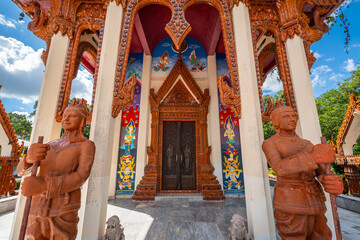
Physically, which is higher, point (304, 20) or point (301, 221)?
point (304, 20)

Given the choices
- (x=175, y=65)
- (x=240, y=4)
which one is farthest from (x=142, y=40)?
(x=240, y=4)

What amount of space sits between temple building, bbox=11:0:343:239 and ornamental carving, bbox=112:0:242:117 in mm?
21

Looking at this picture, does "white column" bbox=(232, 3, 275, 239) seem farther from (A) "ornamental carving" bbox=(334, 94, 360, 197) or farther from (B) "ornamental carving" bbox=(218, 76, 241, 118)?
(A) "ornamental carving" bbox=(334, 94, 360, 197)

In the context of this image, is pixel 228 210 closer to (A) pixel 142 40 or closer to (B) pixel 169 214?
(B) pixel 169 214

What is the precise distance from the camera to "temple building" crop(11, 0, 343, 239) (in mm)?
2959

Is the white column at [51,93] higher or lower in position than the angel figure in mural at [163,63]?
lower

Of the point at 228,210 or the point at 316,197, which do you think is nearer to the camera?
the point at 316,197

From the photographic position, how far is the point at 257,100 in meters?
3.15

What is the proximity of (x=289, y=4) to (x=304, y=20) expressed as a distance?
1.67 feet

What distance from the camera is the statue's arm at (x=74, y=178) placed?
1512 millimetres

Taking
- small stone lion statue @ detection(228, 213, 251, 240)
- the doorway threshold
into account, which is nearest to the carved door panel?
the doorway threshold

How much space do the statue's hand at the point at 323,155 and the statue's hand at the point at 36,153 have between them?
2681 mm

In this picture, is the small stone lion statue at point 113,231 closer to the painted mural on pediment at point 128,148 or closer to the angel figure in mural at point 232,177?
the painted mural on pediment at point 128,148

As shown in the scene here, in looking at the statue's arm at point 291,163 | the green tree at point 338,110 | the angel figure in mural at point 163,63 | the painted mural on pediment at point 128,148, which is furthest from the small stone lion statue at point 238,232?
the green tree at point 338,110
